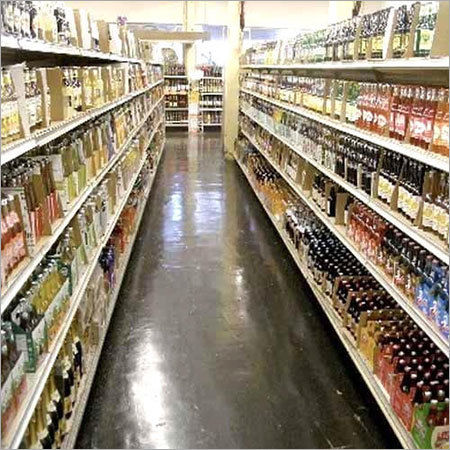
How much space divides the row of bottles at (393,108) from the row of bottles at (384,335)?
585 mm

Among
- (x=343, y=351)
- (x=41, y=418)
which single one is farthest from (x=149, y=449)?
(x=343, y=351)

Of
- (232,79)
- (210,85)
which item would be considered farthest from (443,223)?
(210,85)

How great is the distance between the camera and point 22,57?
3555mm

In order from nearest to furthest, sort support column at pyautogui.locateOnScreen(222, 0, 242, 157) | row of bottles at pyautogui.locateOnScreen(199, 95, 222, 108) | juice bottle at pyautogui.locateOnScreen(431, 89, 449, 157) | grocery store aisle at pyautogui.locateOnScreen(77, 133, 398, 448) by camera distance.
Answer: juice bottle at pyautogui.locateOnScreen(431, 89, 449, 157)
grocery store aisle at pyautogui.locateOnScreen(77, 133, 398, 448)
support column at pyautogui.locateOnScreen(222, 0, 242, 157)
row of bottles at pyautogui.locateOnScreen(199, 95, 222, 108)

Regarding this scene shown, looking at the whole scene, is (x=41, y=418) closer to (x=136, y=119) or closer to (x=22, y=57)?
(x=22, y=57)

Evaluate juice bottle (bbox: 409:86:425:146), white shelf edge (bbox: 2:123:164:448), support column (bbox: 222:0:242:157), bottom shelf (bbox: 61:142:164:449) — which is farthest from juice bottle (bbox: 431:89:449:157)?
support column (bbox: 222:0:242:157)

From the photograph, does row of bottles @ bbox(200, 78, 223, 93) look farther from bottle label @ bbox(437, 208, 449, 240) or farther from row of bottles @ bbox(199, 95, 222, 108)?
bottle label @ bbox(437, 208, 449, 240)

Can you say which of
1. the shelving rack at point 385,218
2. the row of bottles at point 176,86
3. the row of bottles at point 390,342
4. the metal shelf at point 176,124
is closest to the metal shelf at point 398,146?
the shelving rack at point 385,218

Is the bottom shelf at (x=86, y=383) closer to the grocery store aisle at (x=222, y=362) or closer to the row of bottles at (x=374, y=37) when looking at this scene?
the grocery store aisle at (x=222, y=362)

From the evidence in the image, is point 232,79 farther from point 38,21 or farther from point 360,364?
point 38,21

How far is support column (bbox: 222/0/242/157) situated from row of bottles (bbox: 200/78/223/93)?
14.0 ft

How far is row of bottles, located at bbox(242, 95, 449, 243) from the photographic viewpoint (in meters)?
2.45

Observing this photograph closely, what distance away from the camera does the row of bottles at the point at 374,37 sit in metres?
2.48

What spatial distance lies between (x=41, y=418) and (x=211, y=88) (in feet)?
45.3
